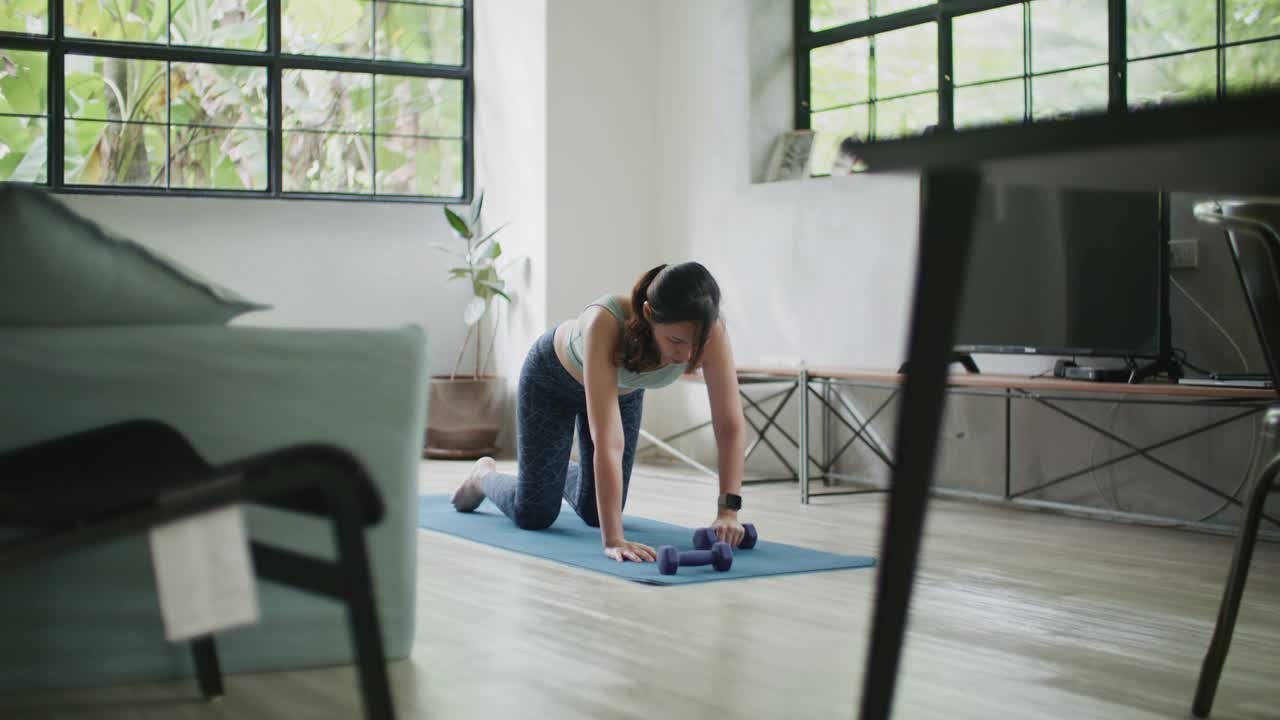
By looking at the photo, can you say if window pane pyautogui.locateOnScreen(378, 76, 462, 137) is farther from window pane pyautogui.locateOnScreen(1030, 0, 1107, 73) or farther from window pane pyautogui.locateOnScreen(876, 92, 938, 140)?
window pane pyautogui.locateOnScreen(1030, 0, 1107, 73)

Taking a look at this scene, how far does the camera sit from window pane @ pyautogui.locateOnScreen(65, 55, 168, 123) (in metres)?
6.66

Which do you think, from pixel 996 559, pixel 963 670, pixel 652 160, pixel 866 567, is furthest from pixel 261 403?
pixel 652 160

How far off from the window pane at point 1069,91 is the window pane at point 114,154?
4552 mm

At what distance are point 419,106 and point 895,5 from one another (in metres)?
2.92

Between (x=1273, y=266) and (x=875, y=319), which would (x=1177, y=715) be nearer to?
(x=1273, y=266)

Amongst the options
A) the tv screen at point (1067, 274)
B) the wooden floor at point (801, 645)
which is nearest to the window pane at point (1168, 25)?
the tv screen at point (1067, 274)

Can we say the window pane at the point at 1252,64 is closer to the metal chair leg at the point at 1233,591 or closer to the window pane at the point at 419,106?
the metal chair leg at the point at 1233,591

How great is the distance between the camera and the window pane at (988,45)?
5.29m

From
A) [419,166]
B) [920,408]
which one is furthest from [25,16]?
[920,408]

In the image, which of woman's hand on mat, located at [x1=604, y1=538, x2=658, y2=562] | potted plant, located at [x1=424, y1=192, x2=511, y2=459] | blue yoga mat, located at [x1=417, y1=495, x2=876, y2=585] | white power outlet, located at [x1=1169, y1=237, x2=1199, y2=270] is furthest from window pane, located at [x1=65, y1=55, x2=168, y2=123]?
white power outlet, located at [x1=1169, y1=237, x2=1199, y2=270]

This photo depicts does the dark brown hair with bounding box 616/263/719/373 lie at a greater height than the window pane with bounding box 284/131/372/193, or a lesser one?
lesser

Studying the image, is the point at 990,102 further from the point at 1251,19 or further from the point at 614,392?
the point at 614,392

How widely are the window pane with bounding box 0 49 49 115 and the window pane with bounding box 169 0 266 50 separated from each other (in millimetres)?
700

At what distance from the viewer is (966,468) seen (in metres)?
5.19
